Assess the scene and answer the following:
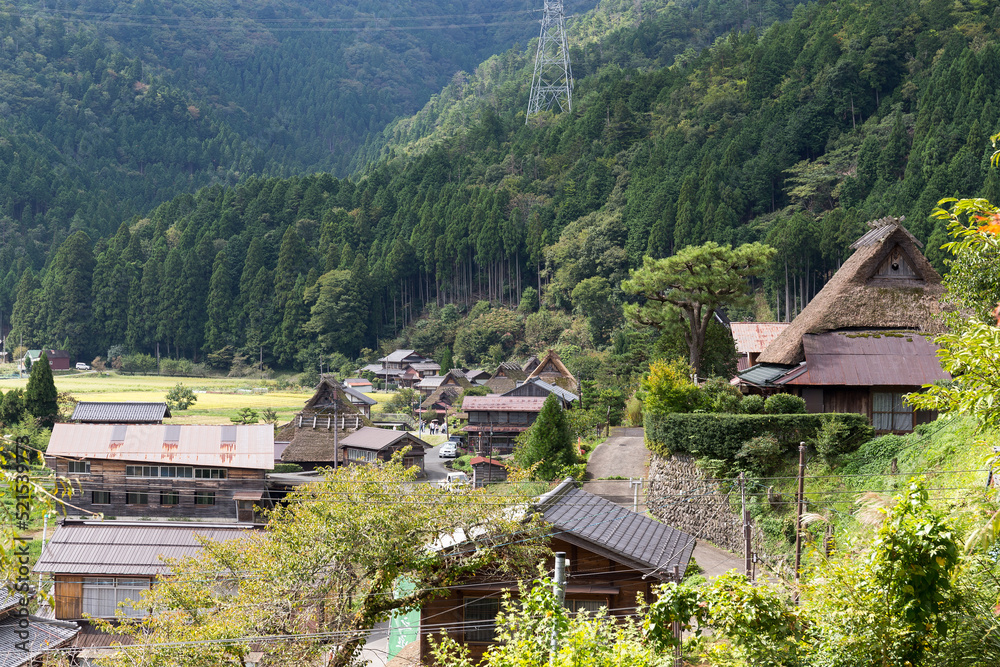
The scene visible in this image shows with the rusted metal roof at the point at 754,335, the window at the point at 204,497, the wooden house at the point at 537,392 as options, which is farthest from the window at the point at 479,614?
the wooden house at the point at 537,392

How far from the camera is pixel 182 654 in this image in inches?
430

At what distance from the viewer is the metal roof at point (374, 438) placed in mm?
40031

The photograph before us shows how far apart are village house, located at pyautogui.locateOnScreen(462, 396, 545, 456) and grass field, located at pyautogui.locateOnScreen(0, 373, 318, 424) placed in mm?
15430

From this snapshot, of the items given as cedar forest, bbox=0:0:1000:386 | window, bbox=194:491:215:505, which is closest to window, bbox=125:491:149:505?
window, bbox=194:491:215:505

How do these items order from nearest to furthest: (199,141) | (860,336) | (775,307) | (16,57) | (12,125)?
(860,336)
(775,307)
(12,125)
(16,57)
(199,141)

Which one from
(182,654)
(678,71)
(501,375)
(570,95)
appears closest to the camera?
(182,654)

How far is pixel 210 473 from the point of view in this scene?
87.0ft

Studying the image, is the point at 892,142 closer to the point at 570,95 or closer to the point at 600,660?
the point at 570,95

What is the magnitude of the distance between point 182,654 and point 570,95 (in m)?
96.8

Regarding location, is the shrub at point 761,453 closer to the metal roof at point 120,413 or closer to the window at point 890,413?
the window at point 890,413

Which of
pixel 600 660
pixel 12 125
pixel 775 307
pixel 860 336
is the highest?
pixel 12 125

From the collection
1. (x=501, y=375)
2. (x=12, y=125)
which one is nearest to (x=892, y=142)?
(x=501, y=375)

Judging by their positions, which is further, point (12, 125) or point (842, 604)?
point (12, 125)

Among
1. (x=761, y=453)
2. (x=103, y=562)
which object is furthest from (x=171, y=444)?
(x=761, y=453)
